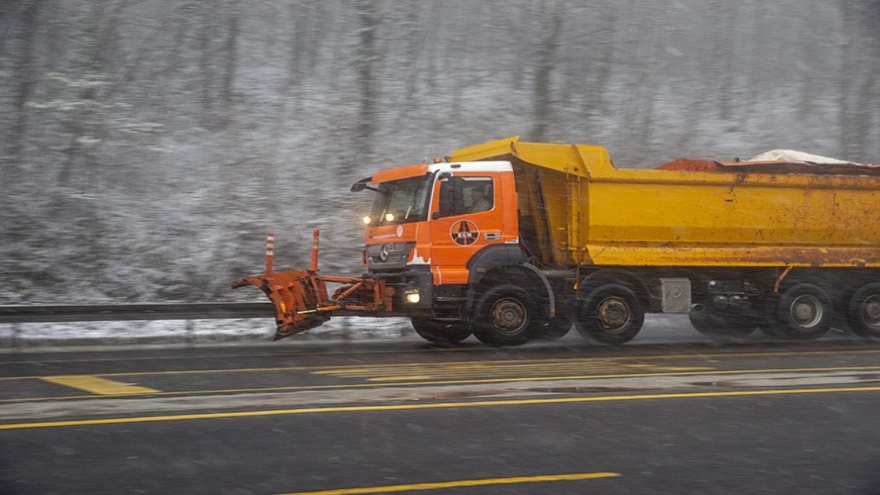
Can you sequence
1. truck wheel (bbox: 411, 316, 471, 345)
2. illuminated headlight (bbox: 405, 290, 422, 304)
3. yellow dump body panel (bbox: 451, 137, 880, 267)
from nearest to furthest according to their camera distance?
illuminated headlight (bbox: 405, 290, 422, 304) → yellow dump body panel (bbox: 451, 137, 880, 267) → truck wheel (bbox: 411, 316, 471, 345)

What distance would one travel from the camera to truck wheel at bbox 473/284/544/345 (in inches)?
609

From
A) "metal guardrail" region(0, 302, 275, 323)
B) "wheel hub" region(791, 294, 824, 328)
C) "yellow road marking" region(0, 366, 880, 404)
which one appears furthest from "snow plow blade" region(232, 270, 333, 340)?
"wheel hub" region(791, 294, 824, 328)

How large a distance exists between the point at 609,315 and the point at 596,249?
1.05m

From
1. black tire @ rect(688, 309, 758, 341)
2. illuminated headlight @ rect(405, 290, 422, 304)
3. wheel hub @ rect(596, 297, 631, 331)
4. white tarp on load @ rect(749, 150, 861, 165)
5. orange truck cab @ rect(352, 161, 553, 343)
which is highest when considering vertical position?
white tarp on load @ rect(749, 150, 861, 165)

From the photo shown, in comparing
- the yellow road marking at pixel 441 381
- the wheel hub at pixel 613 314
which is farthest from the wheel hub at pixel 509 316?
the yellow road marking at pixel 441 381

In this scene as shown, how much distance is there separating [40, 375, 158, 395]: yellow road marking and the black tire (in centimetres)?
1031

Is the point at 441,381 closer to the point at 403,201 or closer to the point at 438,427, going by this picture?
the point at 438,427

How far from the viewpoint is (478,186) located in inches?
613

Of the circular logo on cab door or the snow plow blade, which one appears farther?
the circular logo on cab door

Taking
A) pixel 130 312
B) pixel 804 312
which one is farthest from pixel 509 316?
pixel 130 312

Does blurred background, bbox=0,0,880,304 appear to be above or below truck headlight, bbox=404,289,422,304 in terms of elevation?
above

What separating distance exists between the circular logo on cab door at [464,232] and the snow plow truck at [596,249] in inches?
0.8

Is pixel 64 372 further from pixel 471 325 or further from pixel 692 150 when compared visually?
pixel 692 150

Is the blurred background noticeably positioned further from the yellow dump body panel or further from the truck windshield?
the yellow dump body panel
